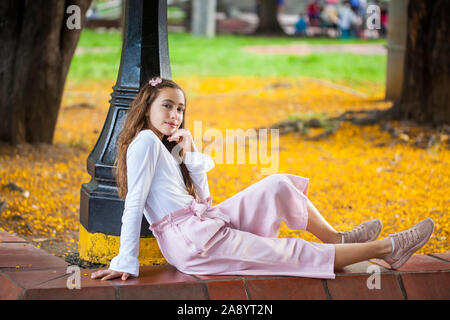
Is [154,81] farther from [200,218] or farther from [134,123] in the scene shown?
[200,218]

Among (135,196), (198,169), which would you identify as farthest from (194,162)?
(135,196)

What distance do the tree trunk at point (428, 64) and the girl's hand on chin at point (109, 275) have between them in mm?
5445

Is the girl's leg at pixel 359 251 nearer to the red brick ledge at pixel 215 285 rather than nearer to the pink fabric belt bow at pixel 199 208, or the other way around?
the red brick ledge at pixel 215 285

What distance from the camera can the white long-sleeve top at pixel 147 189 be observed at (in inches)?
134

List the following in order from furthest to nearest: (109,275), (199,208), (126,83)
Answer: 1. (126,83)
2. (199,208)
3. (109,275)

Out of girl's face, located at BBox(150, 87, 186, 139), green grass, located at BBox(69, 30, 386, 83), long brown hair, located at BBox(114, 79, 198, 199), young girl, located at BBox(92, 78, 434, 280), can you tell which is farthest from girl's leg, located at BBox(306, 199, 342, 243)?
green grass, located at BBox(69, 30, 386, 83)

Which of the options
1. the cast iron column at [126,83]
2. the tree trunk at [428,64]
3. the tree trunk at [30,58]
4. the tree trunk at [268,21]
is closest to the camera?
the cast iron column at [126,83]

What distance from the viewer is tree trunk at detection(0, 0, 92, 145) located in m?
6.97

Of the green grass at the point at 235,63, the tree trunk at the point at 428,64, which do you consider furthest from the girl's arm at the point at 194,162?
the green grass at the point at 235,63

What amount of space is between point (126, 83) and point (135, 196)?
760mm

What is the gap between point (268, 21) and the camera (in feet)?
83.8

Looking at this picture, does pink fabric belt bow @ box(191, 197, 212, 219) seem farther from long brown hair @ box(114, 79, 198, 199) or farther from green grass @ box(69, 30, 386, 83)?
green grass @ box(69, 30, 386, 83)
